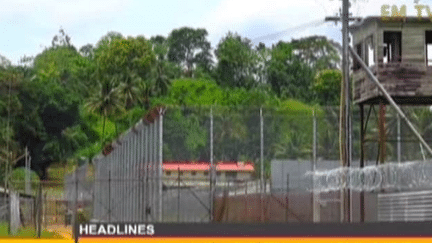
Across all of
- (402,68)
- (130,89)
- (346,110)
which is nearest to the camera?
(346,110)

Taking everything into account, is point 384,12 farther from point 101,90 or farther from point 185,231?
point 101,90

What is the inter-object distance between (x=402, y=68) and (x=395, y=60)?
4.51 feet

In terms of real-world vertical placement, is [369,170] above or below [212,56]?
below

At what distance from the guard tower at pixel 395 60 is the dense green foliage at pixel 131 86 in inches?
2704

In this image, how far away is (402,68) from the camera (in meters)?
53.8

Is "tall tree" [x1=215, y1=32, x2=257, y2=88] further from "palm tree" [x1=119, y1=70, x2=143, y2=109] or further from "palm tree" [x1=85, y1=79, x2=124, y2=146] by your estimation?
"palm tree" [x1=85, y1=79, x2=124, y2=146]

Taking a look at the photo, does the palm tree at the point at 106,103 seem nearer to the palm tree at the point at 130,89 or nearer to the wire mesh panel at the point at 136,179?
the palm tree at the point at 130,89

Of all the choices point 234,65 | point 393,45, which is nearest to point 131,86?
point 234,65

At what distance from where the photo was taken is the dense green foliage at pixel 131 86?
140 metres

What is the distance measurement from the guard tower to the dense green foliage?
68.7 meters

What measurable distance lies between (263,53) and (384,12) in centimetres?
11036

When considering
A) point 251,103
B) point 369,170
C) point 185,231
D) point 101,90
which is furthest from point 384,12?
point 101,90

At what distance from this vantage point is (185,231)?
95.6 feet

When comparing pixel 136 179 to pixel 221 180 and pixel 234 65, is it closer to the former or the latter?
pixel 221 180
